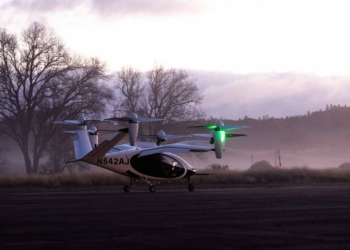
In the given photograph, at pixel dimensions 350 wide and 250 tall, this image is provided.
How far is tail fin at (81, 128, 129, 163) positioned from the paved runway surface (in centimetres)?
1026

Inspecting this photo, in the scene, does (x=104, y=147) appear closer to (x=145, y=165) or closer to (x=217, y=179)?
(x=145, y=165)

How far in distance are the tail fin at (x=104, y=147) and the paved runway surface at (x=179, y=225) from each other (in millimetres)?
10265

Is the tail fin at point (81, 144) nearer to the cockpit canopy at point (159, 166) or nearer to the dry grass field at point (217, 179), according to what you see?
the cockpit canopy at point (159, 166)

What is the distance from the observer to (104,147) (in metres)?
34.3

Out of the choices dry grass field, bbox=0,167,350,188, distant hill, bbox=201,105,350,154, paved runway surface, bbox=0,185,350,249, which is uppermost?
distant hill, bbox=201,105,350,154

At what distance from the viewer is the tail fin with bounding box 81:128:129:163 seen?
34.1m

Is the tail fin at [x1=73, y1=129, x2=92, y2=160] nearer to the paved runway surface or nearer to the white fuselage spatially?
the white fuselage

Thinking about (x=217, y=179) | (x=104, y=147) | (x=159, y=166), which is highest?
(x=104, y=147)

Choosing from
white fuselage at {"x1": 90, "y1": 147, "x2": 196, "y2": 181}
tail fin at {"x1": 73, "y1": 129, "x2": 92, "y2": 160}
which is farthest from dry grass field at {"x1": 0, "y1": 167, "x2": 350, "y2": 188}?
white fuselage at {"x1": 90, "y1": 147, "x2": 196, "y2": 181}

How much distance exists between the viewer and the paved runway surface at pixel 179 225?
13.3 meters

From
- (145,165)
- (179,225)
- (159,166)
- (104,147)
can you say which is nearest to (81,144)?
(104,147)

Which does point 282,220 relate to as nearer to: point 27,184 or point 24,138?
point 27,184

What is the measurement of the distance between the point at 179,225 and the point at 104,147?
18.3 metres

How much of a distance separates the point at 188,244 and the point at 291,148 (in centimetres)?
15776
